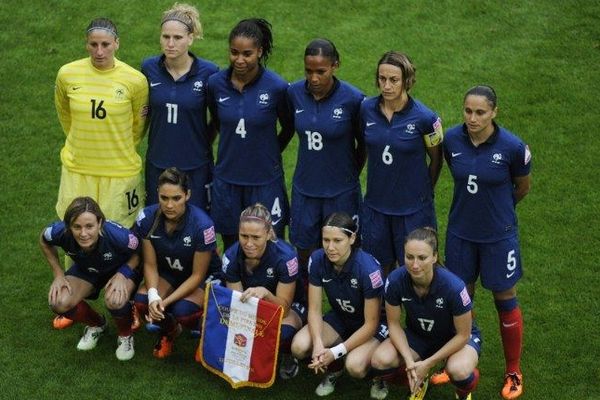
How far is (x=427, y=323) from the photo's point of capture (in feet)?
21.9

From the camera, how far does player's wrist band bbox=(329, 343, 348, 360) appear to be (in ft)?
22.0

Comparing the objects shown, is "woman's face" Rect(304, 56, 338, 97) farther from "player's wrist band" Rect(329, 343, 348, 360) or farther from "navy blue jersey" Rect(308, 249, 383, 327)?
"player's wrist band" Rect(329, 343, 348, 360)

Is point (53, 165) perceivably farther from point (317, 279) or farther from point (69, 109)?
point (317, 279)

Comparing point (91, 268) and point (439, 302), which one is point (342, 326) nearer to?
point (439, 302)

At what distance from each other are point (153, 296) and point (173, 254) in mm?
316

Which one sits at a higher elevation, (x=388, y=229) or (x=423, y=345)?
(x=388, y=229)

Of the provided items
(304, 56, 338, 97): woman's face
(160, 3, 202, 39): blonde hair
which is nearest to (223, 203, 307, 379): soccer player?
(304, 56, 338, 97): woman's face

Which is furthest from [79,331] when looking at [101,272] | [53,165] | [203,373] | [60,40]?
[60,40]

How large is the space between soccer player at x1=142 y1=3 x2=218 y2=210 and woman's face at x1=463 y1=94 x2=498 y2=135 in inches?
72.0

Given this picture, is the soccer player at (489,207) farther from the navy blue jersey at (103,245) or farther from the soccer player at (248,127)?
the navy blue jersey at (103,245)

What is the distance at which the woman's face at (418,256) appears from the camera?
6.36m

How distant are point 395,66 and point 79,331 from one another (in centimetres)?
292

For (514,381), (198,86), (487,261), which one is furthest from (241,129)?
(514,381)

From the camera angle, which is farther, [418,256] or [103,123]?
[103,123]
